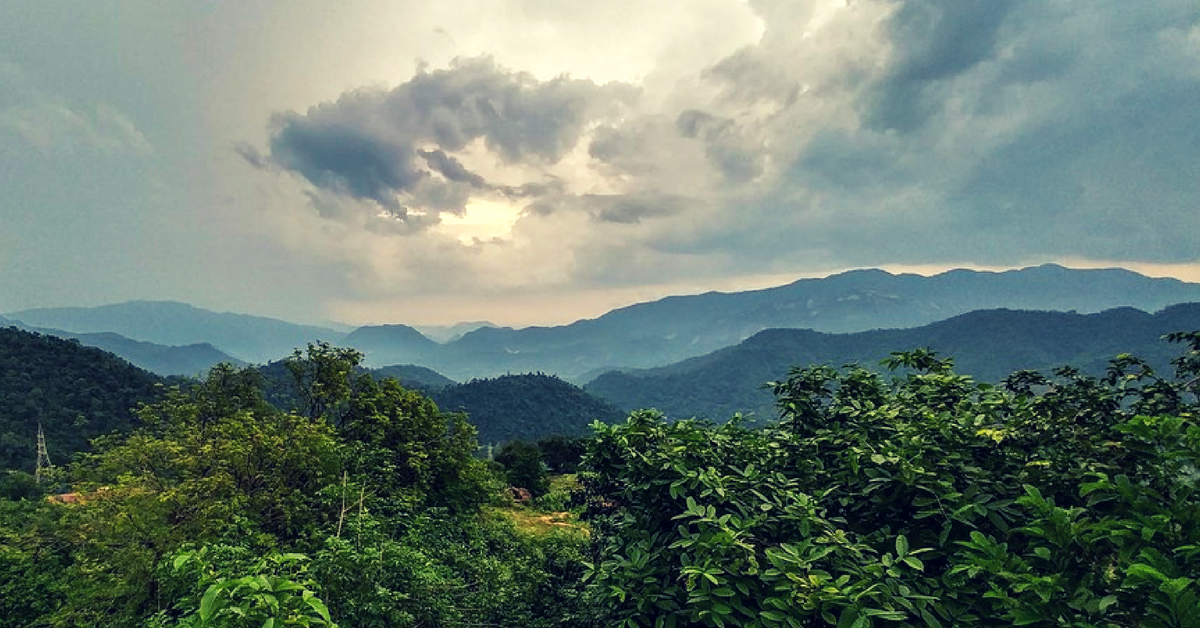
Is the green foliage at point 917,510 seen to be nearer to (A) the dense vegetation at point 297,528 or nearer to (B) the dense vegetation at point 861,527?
(B) the dense vegetation at point 861,527

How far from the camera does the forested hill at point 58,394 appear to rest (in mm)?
76125

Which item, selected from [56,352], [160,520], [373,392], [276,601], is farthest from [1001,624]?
[56,352]

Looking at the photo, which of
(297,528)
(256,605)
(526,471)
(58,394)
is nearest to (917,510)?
(256,605)

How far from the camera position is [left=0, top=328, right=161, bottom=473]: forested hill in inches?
2997

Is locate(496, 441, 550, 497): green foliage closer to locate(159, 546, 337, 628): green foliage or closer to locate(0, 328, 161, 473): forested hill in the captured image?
locate(159, 546, 337, 628): green foliage

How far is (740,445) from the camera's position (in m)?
8.14

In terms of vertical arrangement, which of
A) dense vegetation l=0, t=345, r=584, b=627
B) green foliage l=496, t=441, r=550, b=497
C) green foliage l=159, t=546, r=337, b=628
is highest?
green foliage l=159, t=546, r=337, b=628

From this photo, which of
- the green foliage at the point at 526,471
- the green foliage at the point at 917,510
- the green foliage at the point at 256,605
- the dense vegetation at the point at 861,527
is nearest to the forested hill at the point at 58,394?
the green foliage at the point at 526,471

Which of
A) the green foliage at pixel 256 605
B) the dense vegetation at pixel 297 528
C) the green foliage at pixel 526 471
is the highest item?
the green foliage at pixel 256 605

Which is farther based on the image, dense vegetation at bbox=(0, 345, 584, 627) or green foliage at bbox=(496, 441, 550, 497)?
green foliage at bbox=(496, 441, 550, 497)

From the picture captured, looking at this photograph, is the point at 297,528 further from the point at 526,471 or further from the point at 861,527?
the point at 526,471

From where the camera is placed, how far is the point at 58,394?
89500 millimetres

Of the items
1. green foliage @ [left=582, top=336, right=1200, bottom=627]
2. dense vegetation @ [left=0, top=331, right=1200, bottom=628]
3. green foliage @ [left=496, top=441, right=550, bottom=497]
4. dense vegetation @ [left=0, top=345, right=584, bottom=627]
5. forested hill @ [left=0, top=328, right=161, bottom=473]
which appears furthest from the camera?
forested hill @ [left=0, top=328, right=161, bottom=473]

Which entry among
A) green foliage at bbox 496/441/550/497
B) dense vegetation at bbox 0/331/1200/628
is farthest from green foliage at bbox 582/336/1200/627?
green foliage at bbox 496/441/550/497
